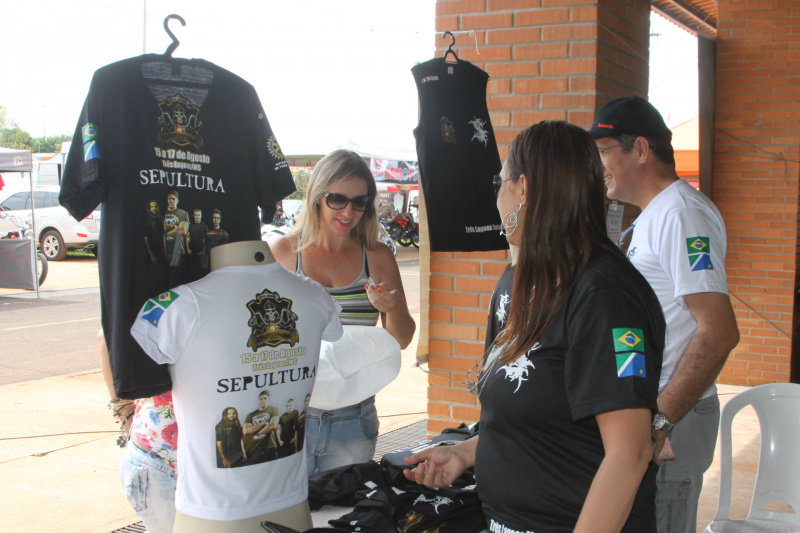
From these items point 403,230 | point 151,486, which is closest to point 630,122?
point 151,486

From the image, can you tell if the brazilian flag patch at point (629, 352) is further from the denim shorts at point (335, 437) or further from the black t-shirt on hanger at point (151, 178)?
the denim shorts at point (335, 437)

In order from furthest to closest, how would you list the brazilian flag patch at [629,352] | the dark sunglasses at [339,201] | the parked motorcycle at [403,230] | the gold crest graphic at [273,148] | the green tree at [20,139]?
the green tree at [20,139] < the parked motorcycle at [403,230] < the dark sunglasses at [339,201] < the gold crest graphic at [273,148] < the brazilian flag patch at [629,352]

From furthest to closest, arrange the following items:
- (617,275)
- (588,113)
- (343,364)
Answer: (588,113) < (343,364) < (617,275)

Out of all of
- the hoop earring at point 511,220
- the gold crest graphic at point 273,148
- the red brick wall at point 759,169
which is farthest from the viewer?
the red brick wall at point 759,169

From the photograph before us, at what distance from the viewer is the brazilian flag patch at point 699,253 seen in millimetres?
2195

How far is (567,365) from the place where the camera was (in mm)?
1376

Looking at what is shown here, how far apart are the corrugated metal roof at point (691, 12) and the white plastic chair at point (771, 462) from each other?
4868 mm

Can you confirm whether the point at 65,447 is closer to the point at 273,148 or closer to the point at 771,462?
the point at 273,148

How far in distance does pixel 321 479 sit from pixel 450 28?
99.3 inches

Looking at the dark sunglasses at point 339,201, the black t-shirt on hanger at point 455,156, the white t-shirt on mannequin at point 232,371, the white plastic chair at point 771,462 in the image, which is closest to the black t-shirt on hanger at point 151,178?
the white t-shirt on mannequin at point 232,371

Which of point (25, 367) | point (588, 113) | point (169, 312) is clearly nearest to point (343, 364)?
point (169, 312)

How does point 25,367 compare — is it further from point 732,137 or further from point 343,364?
point 732,137

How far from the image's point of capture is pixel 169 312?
1617mm

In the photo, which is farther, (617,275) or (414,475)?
(414,475)
